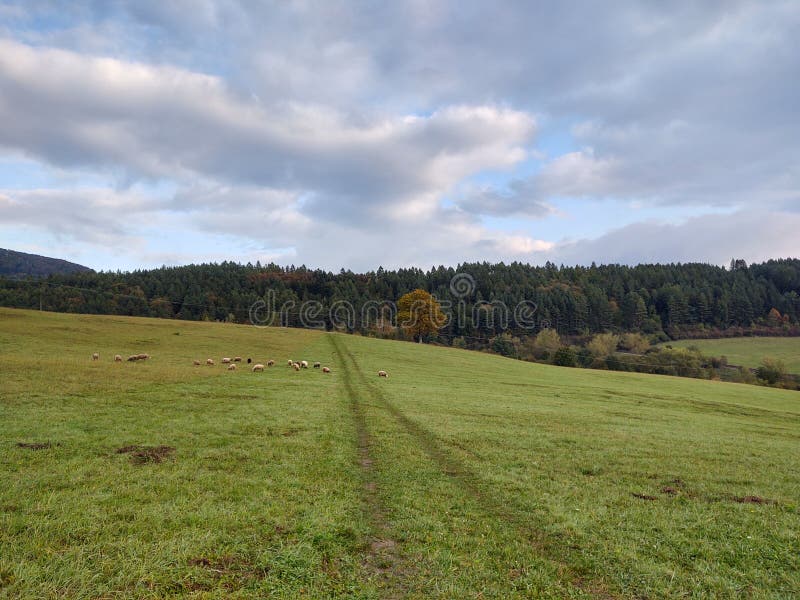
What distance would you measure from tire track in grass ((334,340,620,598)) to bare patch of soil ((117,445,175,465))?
9.46 m

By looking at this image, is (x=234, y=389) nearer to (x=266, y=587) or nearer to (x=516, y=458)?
(x=516, y=458)

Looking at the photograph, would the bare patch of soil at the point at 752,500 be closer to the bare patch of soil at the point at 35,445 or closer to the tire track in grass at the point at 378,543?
the tire track in grass at the point at 378,543

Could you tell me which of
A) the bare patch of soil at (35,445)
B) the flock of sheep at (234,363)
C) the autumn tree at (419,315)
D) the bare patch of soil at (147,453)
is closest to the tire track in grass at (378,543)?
the bare patch of soil at (147,453)

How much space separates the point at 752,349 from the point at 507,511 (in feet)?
546

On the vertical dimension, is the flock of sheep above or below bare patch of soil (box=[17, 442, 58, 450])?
below

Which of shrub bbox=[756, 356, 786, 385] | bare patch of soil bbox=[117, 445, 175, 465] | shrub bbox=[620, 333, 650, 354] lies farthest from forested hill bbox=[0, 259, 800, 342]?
bare patch of soil bbox=[117, 445, 175, 465]

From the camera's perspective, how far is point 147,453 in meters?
14.7

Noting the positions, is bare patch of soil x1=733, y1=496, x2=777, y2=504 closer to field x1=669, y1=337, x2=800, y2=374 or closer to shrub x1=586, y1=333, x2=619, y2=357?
shrub x1=586, y1=333, x2=619, y2=357

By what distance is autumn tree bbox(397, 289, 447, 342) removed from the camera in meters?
113

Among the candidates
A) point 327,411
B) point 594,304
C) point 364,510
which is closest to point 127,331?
point 327,411

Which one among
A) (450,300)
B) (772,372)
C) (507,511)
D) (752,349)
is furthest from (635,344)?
(507,511)

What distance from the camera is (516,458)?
57.8 ft

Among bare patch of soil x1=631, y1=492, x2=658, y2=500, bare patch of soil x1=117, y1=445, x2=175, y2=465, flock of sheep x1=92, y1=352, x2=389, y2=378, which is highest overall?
bare patch of soil x1=117, y1=445, x2=175, y2=465

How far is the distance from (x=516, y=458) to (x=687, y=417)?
24.2 m
